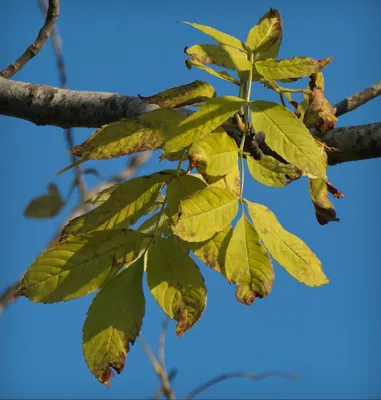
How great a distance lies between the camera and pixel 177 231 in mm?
1153

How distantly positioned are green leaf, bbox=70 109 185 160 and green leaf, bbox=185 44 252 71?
19 centimetres

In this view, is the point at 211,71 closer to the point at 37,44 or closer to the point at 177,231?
the point at 177,231

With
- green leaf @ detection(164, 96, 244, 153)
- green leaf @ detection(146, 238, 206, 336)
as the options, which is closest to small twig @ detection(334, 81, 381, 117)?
green leaf @ detection(164, 96, 244, 153)

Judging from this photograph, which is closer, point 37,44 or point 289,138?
point 289,138

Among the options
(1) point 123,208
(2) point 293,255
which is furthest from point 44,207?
(2) point 293,255

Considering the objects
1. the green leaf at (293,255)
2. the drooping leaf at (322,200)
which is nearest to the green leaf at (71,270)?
the green leaf at (293,255)

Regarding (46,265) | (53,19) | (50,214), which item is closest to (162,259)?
(46,265)

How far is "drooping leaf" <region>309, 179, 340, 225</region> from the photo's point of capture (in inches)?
59.9

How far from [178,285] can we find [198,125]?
31cm

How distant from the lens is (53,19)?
229cm

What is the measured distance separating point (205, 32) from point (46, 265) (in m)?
0.60

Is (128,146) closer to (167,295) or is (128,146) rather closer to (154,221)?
(154,221)

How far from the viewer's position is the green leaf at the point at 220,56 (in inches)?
55.6

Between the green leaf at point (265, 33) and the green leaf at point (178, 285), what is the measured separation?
51 cm
